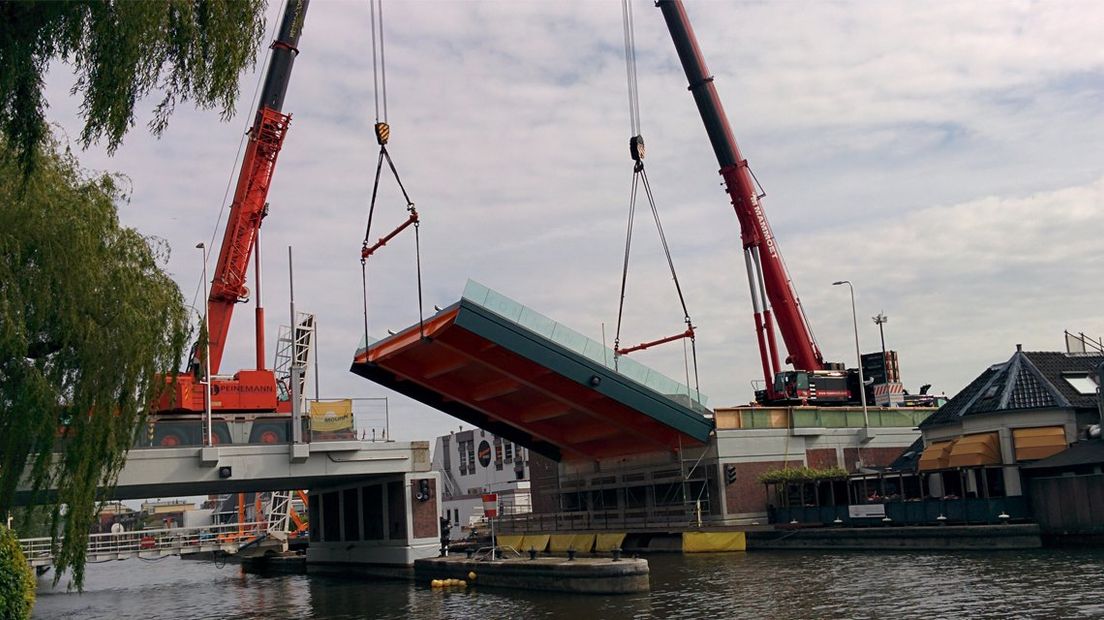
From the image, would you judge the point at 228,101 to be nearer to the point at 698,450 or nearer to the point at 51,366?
the point at 51,366

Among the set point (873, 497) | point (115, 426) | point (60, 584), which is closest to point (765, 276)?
point (873, 497)

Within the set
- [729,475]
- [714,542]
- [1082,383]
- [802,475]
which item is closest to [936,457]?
[1082,383]

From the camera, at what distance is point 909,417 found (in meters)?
51.7

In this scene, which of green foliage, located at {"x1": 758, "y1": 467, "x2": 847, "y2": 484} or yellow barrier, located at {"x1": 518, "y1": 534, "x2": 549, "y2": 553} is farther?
yellow barrier, located at {"x1": 518, "y1": 534, "x2": 549, "y2": 553}

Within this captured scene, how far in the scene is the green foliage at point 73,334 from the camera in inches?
731

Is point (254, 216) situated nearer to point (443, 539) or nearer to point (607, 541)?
point (443, 539)

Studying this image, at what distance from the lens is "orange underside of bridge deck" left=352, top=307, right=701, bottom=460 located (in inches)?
1574

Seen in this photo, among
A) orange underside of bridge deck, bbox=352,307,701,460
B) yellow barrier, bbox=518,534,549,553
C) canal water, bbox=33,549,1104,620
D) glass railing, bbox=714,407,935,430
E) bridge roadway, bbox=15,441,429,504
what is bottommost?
canal water, bbox=33,549,1104,620

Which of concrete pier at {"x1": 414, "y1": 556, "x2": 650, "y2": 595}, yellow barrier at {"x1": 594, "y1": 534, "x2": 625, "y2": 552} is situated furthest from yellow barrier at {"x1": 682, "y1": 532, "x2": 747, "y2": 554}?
concrete pier at {"x1": 414, "y1": 556, "x2": 650, "y2": 595}

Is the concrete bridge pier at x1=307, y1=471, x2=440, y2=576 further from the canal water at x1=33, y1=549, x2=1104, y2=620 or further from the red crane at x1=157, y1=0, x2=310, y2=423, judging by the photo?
the red crane at x1=157, y1=0, x2=310, y2=423

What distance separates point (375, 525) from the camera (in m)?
44.2

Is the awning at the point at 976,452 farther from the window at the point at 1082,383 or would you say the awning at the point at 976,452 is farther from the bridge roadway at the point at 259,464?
the bridge roadway at the point at 259,464

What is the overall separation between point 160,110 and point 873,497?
33213 mm

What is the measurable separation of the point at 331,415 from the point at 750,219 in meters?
20.4
